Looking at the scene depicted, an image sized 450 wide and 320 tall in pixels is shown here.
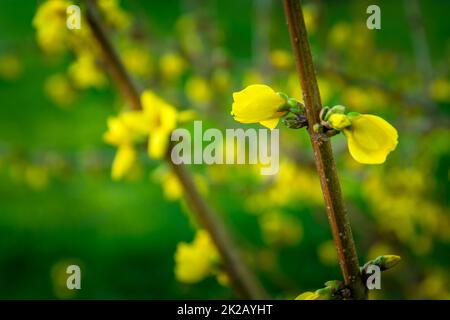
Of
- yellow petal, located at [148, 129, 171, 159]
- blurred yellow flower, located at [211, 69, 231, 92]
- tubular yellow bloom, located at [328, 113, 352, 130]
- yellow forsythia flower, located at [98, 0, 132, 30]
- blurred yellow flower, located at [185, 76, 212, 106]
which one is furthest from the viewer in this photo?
blurred yellow flower, located at [185, 76, 212, 106]

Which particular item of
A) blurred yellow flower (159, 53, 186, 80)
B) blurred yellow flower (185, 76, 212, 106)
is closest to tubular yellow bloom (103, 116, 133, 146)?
blurred yellow flower (159, 53, 186, 80)

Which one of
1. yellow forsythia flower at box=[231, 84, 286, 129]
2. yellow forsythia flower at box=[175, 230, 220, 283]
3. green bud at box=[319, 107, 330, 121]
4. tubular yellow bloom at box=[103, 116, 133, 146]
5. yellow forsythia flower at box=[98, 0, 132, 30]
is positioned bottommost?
yellow forsythia flower at box=[175, 230, 220, 283]

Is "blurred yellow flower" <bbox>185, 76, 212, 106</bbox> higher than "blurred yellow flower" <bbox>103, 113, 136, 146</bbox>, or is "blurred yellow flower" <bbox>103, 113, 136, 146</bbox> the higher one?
"blurred yellow flower" <bbox>185, 76, 212, 106</bbox>

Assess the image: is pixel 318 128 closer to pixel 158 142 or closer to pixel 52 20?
pixel 158 142

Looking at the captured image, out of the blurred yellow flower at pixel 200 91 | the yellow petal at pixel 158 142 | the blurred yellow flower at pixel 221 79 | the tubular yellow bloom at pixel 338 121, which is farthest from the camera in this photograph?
the blurred yellow flower at pixel 200 91

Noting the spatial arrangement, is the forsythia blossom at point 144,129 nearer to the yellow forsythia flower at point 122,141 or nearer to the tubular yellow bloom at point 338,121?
the yellow forsythia flower at point 122,141

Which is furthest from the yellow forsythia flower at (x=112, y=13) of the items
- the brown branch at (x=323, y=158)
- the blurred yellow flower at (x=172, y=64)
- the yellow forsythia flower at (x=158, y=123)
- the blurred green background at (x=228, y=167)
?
the brown branch at (x=323, y=158)

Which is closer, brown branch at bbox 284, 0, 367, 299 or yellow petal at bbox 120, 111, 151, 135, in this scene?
brown branch at bbox 284, 0, 367, 299

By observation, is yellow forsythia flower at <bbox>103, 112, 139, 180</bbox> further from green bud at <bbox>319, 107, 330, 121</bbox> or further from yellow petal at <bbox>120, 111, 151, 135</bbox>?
green bud at <bbox>319, 107, 330, 121</bbox>

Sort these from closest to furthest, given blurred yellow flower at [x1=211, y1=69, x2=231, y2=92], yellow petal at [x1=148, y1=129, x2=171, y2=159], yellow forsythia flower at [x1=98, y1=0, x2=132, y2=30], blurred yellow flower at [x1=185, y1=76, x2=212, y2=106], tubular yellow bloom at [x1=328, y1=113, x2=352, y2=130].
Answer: tubular yellow bloom at [x1=328, y1=113, x2=352, y2=130]
yellow petal at [x1=148, y1=129, x2=171, y2=159]
yellow forsythia flower at [x1=98, y1=0, x2=132, y2=30]
blurred yellow flower at [x1=211, y1=69, x2=231, y2=92]
blurred yellow flower at [x1=185, y1=76, x2=212, y2=106]
